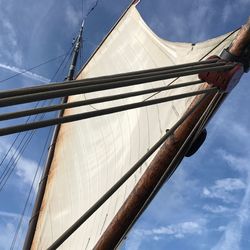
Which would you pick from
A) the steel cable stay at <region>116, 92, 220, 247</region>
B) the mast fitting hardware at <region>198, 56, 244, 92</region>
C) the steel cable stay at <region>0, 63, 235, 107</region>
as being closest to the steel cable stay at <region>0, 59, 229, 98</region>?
the steel cable stay at <region>0, 63, 235, 107</region>

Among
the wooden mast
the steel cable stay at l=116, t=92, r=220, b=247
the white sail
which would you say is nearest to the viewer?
the steel cable stay at l=116, t=92, r=220, b=247

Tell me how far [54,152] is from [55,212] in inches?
133

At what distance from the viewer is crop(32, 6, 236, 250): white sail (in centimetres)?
744

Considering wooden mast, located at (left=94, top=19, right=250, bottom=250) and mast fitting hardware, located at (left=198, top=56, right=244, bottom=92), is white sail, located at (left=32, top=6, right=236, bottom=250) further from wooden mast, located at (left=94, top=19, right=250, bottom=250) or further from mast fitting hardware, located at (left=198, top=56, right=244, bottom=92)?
mast fitting hardware, located at (left=198, top=56, right=244, bottom=92)

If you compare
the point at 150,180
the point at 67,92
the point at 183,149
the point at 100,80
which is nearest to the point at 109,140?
the point at 150,180

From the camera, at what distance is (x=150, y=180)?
581cm

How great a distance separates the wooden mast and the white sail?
731 mm

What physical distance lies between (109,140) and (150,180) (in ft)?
16.9

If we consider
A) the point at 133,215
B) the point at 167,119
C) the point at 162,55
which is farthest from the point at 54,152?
the point at 133,215

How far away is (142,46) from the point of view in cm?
1258

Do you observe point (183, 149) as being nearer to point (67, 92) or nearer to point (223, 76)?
point (223, 76)

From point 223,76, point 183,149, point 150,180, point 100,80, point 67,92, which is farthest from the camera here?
point 150,180

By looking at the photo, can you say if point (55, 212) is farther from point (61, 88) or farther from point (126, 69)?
point (61, 88)

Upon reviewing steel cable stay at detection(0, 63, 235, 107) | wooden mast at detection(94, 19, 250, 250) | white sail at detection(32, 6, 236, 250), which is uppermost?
white sail at detection(32, 6, 236, 250)
